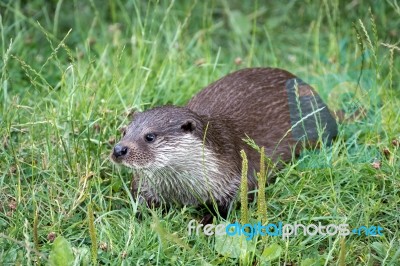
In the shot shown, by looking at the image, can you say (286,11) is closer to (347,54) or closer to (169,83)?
(347,54)

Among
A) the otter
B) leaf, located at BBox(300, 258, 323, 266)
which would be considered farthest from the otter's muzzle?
leaf, located at BBox(300, 258, 323, 266)

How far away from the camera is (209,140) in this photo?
373 cm

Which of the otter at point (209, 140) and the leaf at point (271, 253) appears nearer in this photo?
the leaf at point (271, 253)

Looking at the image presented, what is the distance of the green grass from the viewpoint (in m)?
3.33

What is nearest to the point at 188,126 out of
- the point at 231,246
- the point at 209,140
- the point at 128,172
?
the point at 209,140

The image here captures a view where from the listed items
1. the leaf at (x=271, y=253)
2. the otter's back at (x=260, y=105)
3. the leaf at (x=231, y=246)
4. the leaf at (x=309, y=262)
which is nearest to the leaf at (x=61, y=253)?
the leaf at (x=231, y=246)

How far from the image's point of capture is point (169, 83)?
459cm

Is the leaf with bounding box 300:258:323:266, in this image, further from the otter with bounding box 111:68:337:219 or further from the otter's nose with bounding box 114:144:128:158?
the otter's nose with bounding box 114:144:128:158

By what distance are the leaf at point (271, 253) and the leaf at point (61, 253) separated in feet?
2.41

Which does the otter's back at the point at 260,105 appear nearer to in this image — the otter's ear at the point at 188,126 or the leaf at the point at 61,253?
the otter's ear at the point at 188,126

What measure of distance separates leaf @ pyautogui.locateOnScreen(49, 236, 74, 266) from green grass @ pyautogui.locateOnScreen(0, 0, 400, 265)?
0.04 m

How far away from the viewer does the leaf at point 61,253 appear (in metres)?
3.17

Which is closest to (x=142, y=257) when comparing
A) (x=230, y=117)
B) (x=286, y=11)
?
(x=230, y=117)

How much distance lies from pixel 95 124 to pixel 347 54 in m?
1.91
